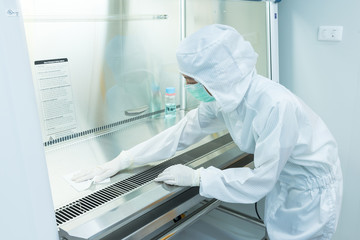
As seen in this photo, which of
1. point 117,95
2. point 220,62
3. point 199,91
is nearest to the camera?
point 220,62

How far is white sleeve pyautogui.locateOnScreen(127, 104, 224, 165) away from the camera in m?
1.25

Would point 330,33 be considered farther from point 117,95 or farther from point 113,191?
point 113,191

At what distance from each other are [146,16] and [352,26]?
1.07 metres

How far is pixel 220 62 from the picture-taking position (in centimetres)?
101

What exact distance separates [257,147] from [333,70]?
1025mm

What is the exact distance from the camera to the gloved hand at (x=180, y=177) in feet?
3.53

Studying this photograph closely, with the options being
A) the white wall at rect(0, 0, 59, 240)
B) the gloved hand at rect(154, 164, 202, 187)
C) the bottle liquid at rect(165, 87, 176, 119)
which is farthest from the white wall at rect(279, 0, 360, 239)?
the white wall at rect(0, 0, 59, 240)

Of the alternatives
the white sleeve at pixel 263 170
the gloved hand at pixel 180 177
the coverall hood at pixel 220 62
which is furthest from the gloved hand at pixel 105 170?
the coverall hood at pixel 220 62

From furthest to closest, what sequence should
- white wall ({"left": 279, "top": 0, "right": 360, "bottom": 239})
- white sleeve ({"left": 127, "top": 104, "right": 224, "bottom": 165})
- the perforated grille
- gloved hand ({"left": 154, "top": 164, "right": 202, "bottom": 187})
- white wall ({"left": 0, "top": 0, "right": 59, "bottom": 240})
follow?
white wall ({"left": 279, "top": 0, "right": 360, "bottom": 239}) → white sleeve ({"left": 127, "top": 104, "right": 224, "bottom": 165}) → gloved hand ({"left": 154, "top": 164, "right": 202, "bottom": 187}) → the perforated grille → white wall ({"left": 0, "top": 0, "right": 59, "bottom": 240})

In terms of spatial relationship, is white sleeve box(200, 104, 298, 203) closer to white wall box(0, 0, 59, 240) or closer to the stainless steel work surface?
the stainless steel work surface

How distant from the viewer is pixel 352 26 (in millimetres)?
1659

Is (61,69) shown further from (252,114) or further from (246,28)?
(246,28)

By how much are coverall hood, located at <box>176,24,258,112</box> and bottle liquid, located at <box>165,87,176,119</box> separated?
718mm

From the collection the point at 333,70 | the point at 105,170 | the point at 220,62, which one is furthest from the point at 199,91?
the point at 333,70
